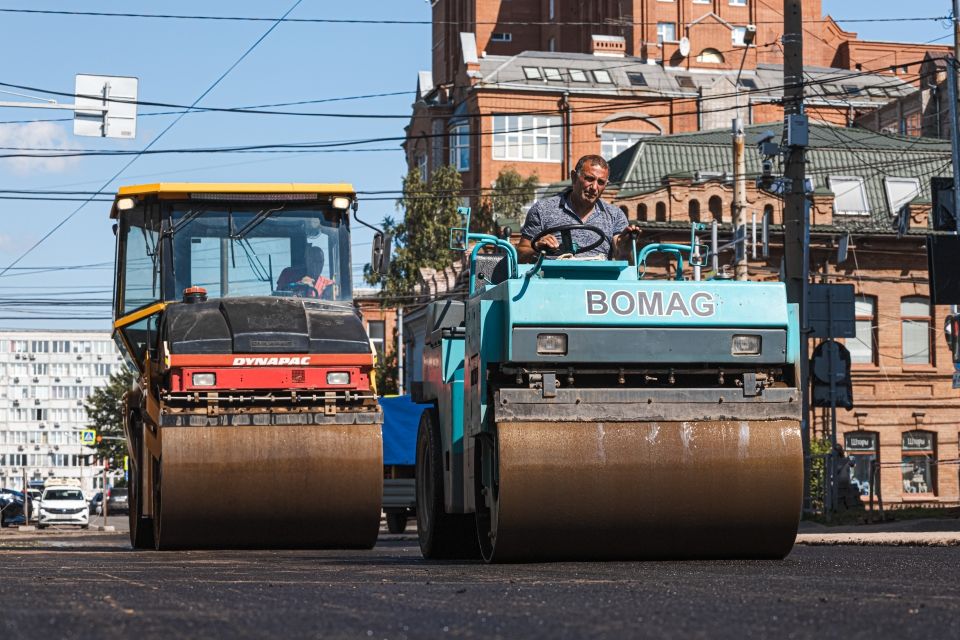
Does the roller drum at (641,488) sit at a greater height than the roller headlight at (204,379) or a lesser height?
lesser

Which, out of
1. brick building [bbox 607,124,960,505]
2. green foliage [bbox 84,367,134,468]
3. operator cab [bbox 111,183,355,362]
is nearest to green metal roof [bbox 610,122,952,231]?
brick building [bbox 607,124,960,505]

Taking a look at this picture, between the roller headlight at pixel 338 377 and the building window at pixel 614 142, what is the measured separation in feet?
204

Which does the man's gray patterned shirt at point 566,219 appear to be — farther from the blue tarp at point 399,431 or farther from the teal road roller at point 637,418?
the blue tarp at point 399,431

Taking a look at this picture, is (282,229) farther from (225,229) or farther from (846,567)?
(846,567)

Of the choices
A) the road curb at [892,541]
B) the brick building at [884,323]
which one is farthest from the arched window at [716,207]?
the road curb at [892,541]

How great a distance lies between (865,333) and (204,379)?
37.8 m

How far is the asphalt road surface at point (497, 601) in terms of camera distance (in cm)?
612

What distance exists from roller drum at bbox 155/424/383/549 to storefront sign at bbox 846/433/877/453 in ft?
121

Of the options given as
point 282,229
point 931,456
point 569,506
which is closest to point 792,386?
point 569,506

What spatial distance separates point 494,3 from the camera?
92312 mm

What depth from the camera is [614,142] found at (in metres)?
77.6

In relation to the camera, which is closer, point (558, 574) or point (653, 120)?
point (558, 574)

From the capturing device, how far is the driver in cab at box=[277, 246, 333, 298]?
1709cm

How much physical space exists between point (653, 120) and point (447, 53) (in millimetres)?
20063
